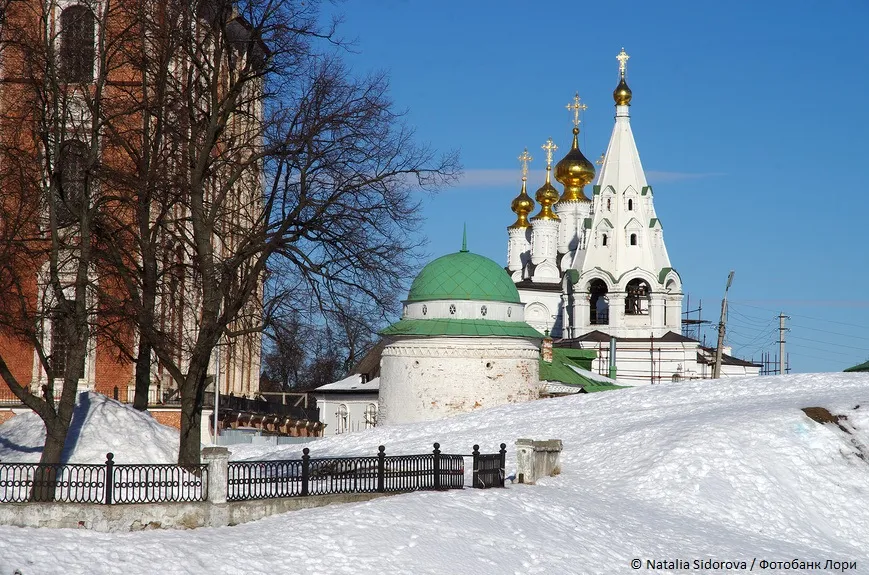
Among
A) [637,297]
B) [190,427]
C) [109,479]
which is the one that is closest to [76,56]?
[190,427]

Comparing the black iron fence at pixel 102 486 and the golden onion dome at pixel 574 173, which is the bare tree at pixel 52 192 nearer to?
the black iron fence at pixel 102 486

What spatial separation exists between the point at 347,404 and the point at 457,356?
19688 millimetres

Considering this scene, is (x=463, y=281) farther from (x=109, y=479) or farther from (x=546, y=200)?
(x=546, y=200)

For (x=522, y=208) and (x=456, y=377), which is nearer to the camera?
(x=456, y=377)

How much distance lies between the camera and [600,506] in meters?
22.8

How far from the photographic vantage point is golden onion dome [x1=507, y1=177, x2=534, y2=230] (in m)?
84.4

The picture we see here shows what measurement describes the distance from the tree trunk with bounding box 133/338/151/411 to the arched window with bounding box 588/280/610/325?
162 feet

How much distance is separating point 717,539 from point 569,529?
3.30 meters

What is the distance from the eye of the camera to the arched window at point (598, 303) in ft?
235

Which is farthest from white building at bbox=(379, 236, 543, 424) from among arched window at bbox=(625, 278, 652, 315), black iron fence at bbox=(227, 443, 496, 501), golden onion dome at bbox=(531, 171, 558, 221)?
Result: golden onion dome at bbox=(531, 171, 558, 221)

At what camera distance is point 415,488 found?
825 inches

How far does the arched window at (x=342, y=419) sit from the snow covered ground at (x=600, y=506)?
20.8 metres

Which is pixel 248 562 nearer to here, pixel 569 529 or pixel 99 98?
pixel 569 529

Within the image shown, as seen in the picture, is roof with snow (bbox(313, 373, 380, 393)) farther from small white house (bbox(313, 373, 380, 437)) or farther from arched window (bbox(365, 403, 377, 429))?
arched window (bbox(365, 403, 377, 429))
